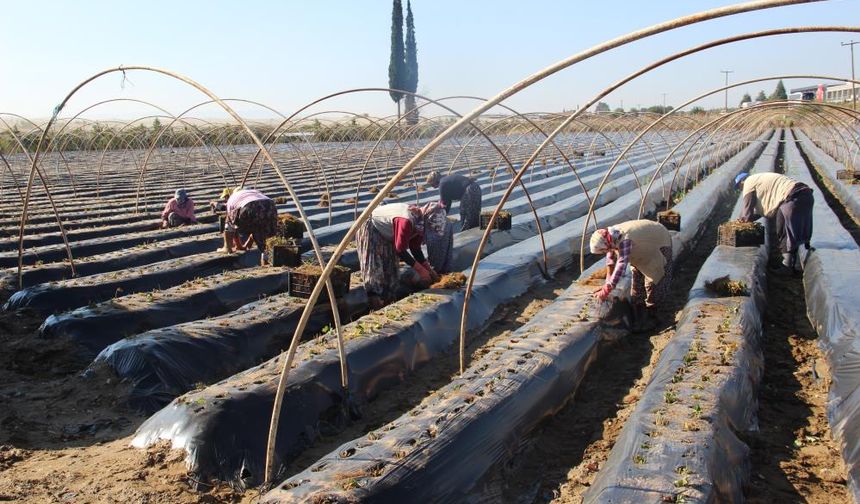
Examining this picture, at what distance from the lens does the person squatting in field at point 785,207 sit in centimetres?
866

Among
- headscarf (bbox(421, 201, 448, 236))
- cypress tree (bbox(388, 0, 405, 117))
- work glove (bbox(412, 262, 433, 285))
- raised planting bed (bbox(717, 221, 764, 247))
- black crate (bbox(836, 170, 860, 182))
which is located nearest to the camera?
headscarf (bbox(421, 201, 448, 236))

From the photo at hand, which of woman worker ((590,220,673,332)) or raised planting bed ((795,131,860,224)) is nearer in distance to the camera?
woman worker ((590,220,673,332))

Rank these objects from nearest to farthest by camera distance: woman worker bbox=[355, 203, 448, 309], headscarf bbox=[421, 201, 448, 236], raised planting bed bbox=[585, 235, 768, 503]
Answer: raised planting bed bbox=[585, 235, 768, 503] < woman worker bbox=[355, 203, 448, 309] < headscarf bbox=[421, 201, 448, 236]

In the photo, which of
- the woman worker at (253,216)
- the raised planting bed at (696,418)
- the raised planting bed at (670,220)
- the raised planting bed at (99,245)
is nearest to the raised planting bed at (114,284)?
the woman worker at (253,216)

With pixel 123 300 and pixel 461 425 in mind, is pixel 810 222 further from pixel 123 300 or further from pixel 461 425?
pixel 123 300

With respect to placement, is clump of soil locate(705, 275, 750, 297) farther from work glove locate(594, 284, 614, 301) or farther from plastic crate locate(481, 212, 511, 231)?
plastic crate locate(481, 212, 511, 231)

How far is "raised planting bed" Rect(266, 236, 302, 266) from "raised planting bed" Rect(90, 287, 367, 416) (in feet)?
6.16

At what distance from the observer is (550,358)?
5.35 meters

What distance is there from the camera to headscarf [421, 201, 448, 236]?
24.3 feet

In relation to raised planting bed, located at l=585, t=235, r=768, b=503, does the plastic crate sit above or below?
above

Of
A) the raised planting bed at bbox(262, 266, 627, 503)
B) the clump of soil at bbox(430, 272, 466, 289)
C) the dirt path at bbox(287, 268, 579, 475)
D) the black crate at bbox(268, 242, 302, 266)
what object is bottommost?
the dirt path at bbox(287, 268, 579, 475)

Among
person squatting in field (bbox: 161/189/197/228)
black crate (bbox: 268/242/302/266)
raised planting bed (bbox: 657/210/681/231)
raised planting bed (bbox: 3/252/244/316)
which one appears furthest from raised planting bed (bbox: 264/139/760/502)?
person squatting in field (bbox: 161/189/197/228)

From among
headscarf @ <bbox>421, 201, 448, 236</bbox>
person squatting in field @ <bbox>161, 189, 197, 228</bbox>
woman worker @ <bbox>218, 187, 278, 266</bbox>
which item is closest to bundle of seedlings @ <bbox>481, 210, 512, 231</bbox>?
headscarf @ <bbox>421, 201, 448, 236</bbox>

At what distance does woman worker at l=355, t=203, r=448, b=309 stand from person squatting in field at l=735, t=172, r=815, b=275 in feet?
15.3
